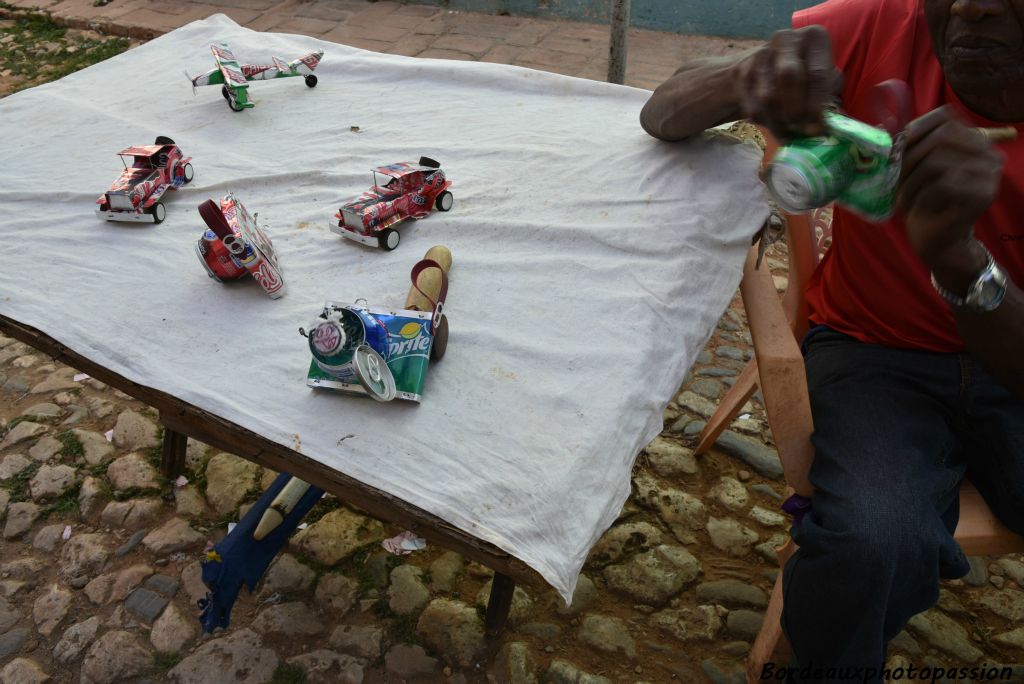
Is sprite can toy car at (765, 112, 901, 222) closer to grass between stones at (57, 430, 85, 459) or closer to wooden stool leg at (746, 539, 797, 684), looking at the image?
wooden stool leg at (746, 539, 797, 684)

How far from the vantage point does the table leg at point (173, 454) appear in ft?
8.22

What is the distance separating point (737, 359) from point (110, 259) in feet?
6.97

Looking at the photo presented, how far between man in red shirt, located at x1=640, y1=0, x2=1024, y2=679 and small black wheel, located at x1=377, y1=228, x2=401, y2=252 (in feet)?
2.27

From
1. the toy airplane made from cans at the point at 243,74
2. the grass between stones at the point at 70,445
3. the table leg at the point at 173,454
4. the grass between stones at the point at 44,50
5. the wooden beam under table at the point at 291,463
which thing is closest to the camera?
the wooden beam under table at the point at 291,463

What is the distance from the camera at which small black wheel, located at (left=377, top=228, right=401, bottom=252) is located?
1863mm

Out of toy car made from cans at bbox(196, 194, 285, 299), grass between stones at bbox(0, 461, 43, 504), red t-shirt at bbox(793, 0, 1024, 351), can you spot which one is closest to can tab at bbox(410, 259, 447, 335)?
toy car made from cans at bbox(196, 194, 285, 299)

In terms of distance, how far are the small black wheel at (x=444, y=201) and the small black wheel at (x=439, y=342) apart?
Result: 47cm

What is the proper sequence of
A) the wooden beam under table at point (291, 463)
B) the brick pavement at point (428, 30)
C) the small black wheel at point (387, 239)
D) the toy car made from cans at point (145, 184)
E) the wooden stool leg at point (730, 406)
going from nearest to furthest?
the wooden beam under table at point (291, 463), the small black wheel at point (387, 239), the toy car made from cans at point (145, 184), the wooden stool leg at point (730, 406), the brick pavement at point (428, 30)

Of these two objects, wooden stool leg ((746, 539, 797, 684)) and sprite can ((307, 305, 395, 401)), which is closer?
sprite can ((307, 305, 395, 401))

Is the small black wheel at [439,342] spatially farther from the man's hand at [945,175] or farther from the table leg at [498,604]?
the man's hand at [945,175]

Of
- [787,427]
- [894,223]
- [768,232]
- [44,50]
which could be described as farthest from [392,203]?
[44,50]

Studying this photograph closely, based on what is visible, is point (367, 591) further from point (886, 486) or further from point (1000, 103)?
point (1000, 103)

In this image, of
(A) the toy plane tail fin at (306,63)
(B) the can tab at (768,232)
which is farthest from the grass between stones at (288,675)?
(A) the toy plane tail fin at (306,63)

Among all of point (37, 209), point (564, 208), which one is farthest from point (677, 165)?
point (37, 209)
